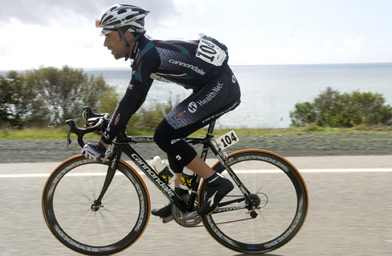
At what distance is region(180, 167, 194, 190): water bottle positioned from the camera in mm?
3801

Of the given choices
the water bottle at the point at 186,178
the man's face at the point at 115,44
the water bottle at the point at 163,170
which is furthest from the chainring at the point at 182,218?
the man's face at the point at 115,44

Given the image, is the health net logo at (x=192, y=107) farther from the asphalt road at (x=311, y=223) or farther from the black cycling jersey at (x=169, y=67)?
the asphalt road at (x=311, y=223)

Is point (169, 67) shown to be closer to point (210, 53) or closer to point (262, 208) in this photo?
point (210, 53)

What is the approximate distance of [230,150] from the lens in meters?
7.82

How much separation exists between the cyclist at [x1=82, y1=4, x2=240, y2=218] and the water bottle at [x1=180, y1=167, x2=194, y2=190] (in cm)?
14

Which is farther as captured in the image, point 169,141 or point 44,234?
point 44,234

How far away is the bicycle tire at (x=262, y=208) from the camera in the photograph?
386 centimetres

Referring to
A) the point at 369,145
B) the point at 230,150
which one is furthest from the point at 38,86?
the point at 369,145

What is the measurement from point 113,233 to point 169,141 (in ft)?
3.02

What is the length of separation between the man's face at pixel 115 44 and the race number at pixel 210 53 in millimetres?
553

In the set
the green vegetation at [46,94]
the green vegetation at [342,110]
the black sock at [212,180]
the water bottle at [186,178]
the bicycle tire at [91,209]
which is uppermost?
the black sock at [212,180]

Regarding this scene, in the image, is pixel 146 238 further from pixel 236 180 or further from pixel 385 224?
pixel 385 224

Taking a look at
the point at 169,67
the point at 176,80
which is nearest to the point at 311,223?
the point at 176,80

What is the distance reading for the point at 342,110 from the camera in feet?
49.4
